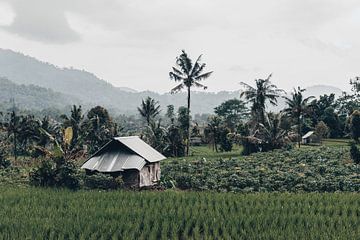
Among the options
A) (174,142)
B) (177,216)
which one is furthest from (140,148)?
(174,142)

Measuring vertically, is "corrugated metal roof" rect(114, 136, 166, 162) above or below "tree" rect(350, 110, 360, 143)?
below

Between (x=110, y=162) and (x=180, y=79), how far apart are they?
19.5 metres

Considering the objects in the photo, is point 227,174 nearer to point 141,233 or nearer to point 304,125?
point 141,233

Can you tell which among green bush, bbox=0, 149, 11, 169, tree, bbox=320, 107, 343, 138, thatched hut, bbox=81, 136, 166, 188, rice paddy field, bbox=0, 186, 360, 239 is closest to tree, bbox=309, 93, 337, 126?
tree, bbox=320, 107, 343, 138

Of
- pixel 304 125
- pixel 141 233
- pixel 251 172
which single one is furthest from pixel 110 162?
pixel 304 125

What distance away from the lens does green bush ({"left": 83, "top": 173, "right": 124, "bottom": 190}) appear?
20750 millimetres

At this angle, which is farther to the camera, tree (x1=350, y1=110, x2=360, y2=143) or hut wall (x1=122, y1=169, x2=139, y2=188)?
tree (x1=350, y1=110, x2=360, y2=143)

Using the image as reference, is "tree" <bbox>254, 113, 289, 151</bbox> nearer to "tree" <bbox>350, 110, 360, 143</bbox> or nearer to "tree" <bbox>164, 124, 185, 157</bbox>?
"tree" <bbox>350, 110, 360, 143</bbox>

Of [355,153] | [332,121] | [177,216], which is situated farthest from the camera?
[332,121]

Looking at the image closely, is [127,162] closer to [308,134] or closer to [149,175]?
[149,175]

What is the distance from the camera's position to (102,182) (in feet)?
68.1

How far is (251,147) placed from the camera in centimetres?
4047

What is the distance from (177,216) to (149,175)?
31.9ft

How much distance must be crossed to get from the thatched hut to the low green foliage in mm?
1642
